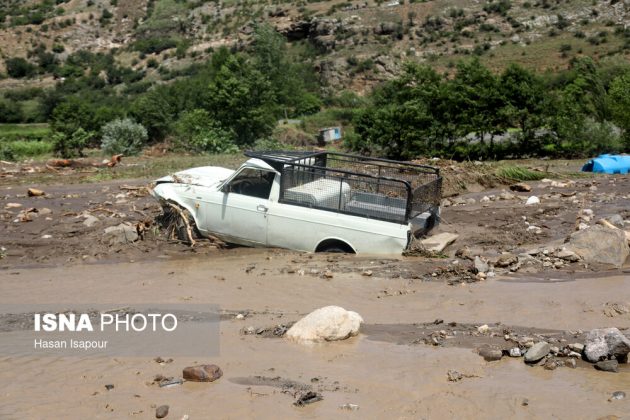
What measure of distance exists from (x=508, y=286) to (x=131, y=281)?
5.03 metres

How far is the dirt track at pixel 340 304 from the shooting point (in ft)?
17.2

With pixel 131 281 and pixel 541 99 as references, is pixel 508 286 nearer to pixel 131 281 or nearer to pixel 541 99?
pixel 131 281

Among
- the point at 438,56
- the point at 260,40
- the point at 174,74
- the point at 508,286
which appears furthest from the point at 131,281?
the point at 174,74

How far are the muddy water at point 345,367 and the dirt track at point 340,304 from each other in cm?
2

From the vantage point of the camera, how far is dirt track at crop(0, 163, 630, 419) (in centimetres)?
523

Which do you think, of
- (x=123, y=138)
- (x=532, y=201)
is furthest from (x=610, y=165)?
(x=123, y=138)

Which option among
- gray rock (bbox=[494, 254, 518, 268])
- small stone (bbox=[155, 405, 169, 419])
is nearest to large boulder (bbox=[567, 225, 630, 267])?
gray rock (bbox=[494, 254, 518, 268])

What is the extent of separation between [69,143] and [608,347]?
97.7 ft

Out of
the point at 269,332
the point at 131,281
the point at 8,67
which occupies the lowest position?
the point at 8,67

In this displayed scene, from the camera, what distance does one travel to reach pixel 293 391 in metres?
5.41

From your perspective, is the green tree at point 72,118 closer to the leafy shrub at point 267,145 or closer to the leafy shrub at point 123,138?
the leafy shrub at point 123,138

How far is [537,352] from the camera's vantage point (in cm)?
588

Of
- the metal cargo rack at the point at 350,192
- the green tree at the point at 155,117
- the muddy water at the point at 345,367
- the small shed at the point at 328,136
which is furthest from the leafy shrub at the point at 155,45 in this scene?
the muddy water at the point at 345,367

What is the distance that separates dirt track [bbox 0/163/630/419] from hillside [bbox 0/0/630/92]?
45204mm
